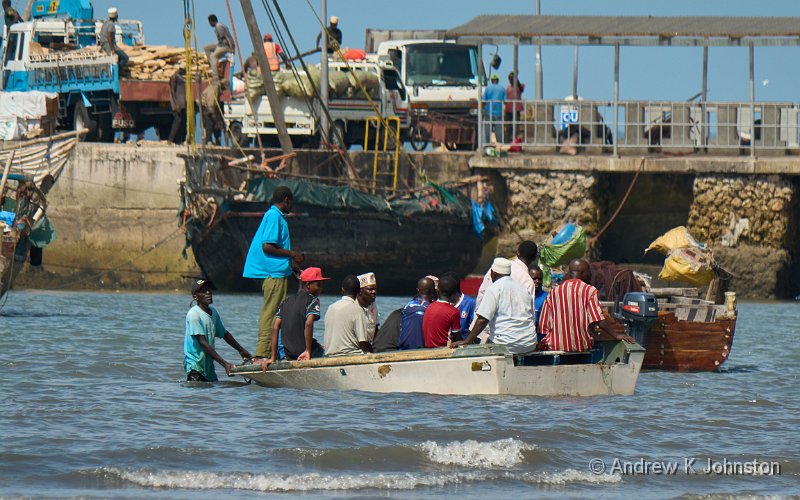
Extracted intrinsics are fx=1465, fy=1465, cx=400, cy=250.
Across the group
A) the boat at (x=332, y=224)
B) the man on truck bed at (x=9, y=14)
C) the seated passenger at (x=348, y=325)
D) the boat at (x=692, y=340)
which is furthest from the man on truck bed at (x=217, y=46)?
the seated passenger at (x=348, y=325)

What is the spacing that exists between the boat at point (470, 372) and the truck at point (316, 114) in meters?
14.5

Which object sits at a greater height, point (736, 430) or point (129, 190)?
point (129, 190)

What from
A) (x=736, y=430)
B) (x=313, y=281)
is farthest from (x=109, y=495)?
(x=736, y=430)

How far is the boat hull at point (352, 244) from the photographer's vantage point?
24.6 metres

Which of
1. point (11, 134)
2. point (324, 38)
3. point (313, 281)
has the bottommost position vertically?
point (313, 281)

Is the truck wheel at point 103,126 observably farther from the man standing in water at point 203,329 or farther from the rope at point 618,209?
the man standing in water at point 203,329

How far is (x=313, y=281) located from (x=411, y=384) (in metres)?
1.23

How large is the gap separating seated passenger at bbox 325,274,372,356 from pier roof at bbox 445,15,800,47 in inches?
562

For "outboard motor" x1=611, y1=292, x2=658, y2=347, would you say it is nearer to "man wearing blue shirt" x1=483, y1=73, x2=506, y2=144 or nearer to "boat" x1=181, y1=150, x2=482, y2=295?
"boat" x1=181, y1=150, x2=482, y2=295

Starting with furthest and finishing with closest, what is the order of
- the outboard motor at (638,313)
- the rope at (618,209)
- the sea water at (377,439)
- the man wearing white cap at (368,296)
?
the rope at (618,209) < the outboard motor at (638,313) < the man wearing white cap at (368,296) < the sea water at (377,439)

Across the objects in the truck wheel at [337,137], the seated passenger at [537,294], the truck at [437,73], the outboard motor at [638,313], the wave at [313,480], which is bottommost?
the wave at [313,480]

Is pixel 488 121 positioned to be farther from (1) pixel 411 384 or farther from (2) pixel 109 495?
(2) pixel 109 495

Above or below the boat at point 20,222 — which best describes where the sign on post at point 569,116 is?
above

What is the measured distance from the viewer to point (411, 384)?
12.6 meters
